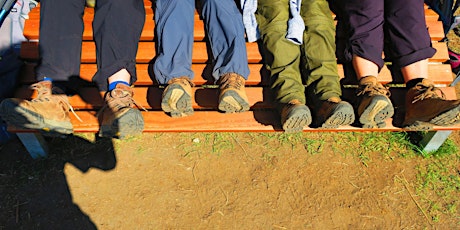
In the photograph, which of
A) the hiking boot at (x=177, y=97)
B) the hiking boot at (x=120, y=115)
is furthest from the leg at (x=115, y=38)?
the hiking boot at (x=177, y=97)

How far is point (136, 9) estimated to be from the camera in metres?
2.88

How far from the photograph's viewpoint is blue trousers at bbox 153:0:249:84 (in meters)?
2.73

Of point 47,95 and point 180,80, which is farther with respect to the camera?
point 180,80

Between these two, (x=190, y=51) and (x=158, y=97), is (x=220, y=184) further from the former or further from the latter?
(x=190, y=51)

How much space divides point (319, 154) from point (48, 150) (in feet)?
7.45

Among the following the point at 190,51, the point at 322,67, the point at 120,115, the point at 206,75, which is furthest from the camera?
the point at 206,75

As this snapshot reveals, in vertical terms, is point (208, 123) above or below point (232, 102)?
below

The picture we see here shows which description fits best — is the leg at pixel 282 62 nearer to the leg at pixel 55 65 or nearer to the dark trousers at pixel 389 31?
the dark trousers at pixel 389 31

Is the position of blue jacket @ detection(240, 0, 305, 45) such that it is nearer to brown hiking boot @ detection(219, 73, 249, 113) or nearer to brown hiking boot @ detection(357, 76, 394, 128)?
brown hiking boot @ detection(219, 73, 249, 113)

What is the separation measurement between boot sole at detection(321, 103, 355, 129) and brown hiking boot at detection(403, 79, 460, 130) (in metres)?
0.50

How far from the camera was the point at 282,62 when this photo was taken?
9.05 ft

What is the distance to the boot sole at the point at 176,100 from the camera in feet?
8.16

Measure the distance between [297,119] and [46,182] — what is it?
2015 mm

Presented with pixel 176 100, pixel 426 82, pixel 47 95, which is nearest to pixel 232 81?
pixel 176 100
